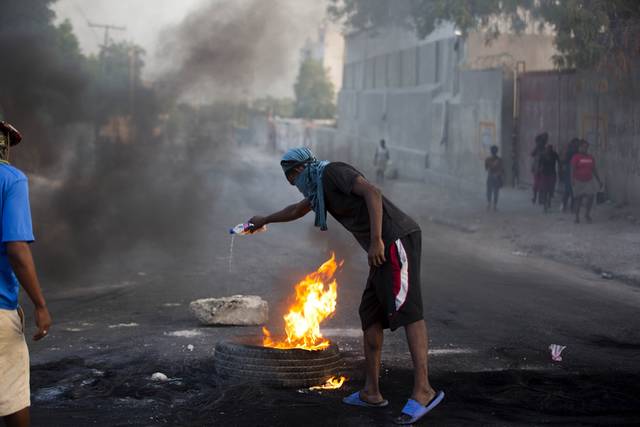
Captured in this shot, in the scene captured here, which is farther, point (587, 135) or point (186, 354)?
point (587, 135)

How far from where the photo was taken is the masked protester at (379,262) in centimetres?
488

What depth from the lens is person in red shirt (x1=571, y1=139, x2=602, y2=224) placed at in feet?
52.1

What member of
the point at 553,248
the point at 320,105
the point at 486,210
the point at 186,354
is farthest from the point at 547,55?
the point at 320,105

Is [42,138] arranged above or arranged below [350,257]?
above

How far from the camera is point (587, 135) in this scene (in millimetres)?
18234

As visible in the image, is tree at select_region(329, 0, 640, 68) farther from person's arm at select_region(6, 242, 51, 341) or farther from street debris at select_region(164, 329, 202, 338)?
person's arm at select_region(6, 242, 51, 341)

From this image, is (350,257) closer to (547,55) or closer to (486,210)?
(486,210)

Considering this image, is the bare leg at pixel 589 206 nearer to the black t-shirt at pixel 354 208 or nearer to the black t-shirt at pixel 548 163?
the black t-shirt at pixel 548 163

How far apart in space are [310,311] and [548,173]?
1274 centimetres

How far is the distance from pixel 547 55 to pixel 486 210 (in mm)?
8990

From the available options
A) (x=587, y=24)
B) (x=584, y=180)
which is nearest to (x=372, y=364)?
(x=587, y=24)

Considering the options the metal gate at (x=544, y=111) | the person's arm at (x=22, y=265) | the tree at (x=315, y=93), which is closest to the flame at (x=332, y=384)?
the person's arm at (x=22, y=265)

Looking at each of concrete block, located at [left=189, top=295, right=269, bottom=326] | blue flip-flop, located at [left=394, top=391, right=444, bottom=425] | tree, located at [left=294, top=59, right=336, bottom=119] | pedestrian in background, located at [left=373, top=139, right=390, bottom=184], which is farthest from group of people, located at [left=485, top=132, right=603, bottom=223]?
tree, located at [left=294, top=59, right=336, bottom=119]

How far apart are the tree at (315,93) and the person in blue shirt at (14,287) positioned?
56.0 meters
